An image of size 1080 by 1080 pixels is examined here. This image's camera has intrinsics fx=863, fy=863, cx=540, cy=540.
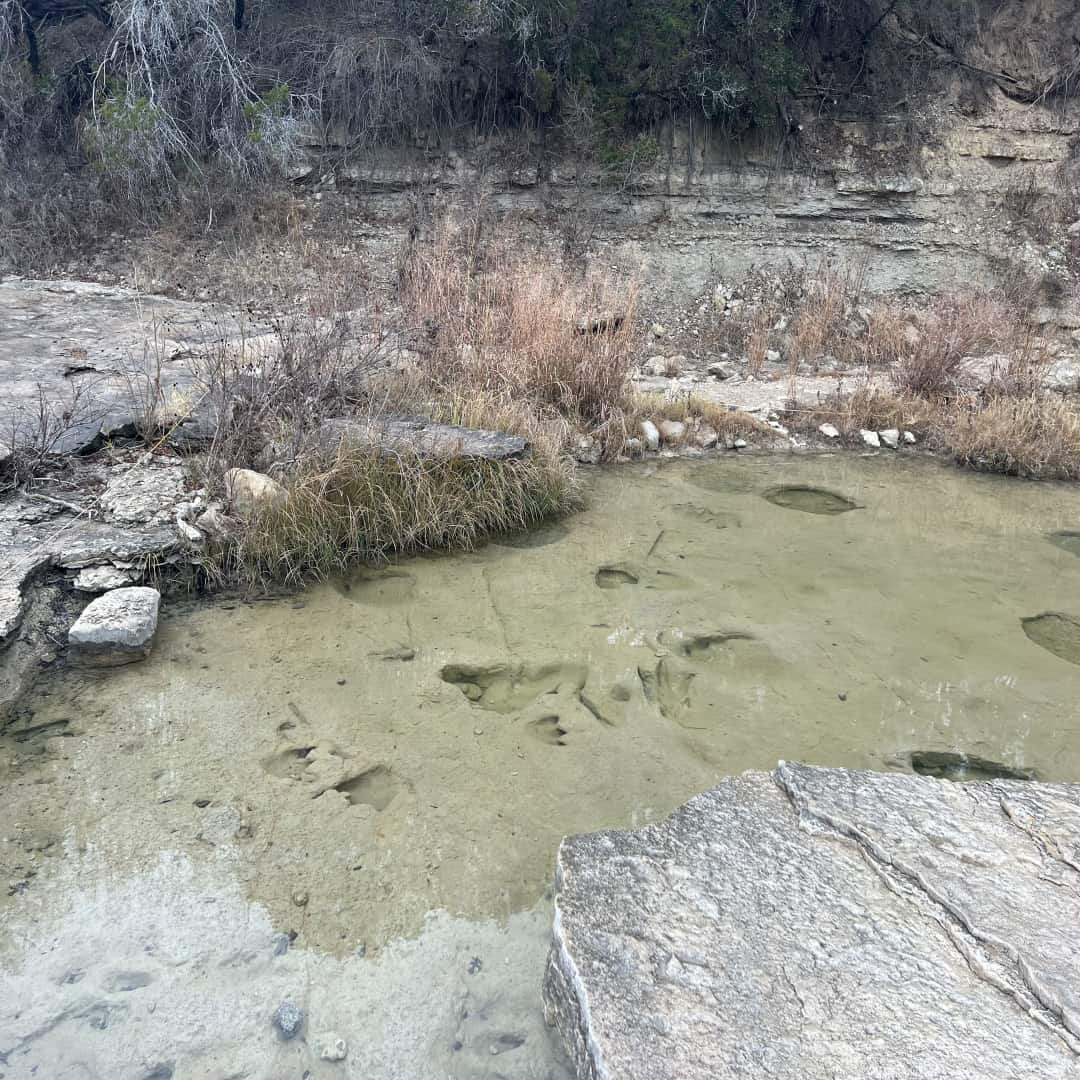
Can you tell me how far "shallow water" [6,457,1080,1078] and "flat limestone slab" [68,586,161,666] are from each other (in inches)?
3.8

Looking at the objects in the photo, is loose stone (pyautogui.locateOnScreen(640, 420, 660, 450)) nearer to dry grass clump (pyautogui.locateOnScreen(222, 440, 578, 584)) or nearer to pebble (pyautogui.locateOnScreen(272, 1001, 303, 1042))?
dry grass clump (pyautogui.locateOnScreen(222, 440, 578, 584))

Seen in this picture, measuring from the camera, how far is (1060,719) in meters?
2.87

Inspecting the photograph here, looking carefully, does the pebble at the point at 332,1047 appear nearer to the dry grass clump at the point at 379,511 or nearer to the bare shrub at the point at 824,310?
the dry grass clump at the point at 379,511

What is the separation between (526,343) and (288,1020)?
4.25 meters

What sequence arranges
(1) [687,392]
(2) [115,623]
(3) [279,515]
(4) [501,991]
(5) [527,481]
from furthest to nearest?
(1) [687,392] → (5) [527,481] → (3) [279,515] → (2) [115,623] → (4) [501,991]

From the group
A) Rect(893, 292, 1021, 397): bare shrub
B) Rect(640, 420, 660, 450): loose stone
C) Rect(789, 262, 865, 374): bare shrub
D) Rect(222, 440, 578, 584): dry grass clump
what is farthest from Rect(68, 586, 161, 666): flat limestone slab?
Rect(789, 262, 865, 374): bare shrub

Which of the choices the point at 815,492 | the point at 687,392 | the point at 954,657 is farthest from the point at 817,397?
the point at 954,657

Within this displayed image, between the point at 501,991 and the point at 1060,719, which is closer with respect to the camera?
the point at 501,991

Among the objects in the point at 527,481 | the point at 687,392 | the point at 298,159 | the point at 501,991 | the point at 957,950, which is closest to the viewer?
the point at 957,950

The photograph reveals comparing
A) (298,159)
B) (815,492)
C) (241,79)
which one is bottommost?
(815,492)

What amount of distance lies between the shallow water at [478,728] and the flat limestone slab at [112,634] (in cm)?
10

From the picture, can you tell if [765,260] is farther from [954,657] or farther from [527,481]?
[954,657]

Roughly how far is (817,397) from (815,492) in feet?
5.34

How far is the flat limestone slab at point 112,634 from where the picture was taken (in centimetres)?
306
